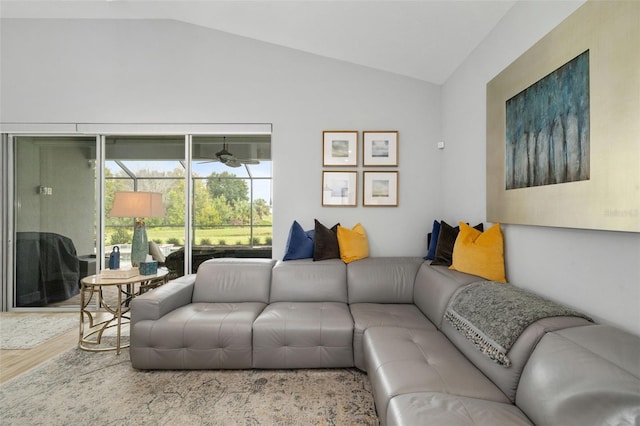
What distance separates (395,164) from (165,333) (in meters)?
2.71

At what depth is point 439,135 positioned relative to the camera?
131 inches

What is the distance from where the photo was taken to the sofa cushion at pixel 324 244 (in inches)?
116

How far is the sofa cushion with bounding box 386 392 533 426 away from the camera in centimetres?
111

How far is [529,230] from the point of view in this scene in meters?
1.87

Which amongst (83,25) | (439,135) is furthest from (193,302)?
(83,25)

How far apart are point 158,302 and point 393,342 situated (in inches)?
67.8

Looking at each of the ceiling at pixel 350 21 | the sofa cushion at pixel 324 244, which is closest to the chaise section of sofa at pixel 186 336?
the sofa cushion at pixel 324 244

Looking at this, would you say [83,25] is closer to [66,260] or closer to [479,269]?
[66,260]

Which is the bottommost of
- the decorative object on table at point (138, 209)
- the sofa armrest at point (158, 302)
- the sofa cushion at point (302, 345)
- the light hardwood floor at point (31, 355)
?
the light hardwood floor at point (31, 355)

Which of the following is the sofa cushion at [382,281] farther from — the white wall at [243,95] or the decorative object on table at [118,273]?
the decorative object on table at [118,273]

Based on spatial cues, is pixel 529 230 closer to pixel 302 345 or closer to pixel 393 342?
pixel 393 342

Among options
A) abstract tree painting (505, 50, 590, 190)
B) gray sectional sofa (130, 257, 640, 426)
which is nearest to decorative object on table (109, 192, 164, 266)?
gray sectional sofa (130, 257, 640, 426)

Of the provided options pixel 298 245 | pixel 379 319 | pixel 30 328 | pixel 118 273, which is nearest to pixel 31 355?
pixel 30 328

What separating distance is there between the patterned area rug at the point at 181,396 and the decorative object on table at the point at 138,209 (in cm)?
97
